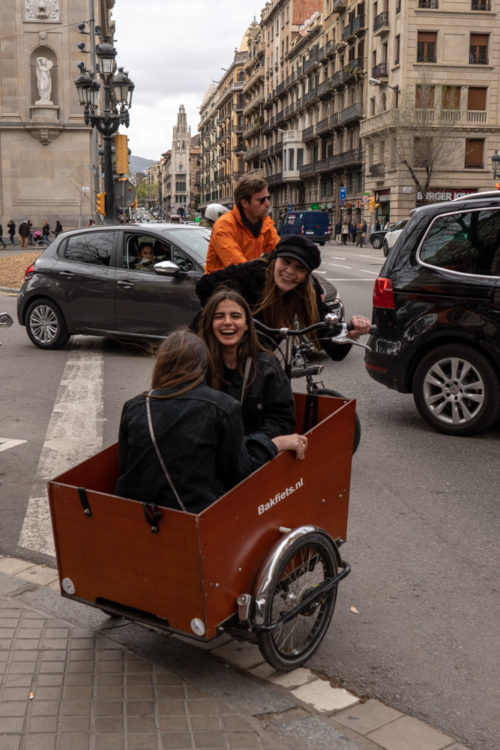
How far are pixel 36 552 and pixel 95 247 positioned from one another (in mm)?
7388

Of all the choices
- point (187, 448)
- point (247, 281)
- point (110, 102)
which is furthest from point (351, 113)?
point (187, 448)

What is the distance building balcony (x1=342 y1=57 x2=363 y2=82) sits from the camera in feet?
203

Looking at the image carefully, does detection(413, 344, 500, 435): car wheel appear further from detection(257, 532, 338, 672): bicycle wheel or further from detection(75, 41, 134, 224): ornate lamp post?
detection(75, 41, 134, 224): ornate lamp post

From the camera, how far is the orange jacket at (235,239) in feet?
18.4

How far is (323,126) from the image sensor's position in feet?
239

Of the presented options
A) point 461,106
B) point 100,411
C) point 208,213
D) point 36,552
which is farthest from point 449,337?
point 461,106

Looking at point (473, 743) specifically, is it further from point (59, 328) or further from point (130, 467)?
point (59, 328)

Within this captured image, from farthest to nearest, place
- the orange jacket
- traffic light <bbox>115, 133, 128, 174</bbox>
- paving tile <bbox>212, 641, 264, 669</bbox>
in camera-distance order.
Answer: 1. traffic light <bbox>115, 133, 128, 174</bbox>
2. the orange jacket
3. paving tile <bbox>212, 641, 264, 669</bbox>

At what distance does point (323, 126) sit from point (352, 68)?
10.0m

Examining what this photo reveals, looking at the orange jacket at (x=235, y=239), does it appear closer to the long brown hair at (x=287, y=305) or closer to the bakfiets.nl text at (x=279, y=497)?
the long brown hair at (x=287, y=305)

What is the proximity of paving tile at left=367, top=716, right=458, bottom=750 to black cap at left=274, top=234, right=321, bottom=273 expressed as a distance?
7.71 feet

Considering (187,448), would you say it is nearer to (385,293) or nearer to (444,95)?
(385,293)

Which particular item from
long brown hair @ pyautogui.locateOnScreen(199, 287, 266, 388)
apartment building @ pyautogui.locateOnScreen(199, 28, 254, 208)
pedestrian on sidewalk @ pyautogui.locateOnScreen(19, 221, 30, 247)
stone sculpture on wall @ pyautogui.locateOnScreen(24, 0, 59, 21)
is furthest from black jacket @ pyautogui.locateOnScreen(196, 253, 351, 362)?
apartment building @ pyautogui.locateOnScreen(199, 28, 254, 208)

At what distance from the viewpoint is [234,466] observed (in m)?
3.16
